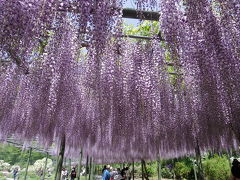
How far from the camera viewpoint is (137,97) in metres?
5.03

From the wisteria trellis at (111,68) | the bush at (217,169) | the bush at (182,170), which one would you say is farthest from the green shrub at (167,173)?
the wisteria trellis at (111,68)

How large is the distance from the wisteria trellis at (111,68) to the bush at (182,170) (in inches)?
491

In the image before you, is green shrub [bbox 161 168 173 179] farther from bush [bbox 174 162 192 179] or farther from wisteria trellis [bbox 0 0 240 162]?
wisteria trellis [bbox 0 0 240 162]

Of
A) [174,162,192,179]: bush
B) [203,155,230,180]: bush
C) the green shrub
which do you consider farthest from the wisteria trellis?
the green shrub

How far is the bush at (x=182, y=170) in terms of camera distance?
1811cm

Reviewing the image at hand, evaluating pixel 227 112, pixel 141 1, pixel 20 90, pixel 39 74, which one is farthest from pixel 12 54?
pixel 227 112

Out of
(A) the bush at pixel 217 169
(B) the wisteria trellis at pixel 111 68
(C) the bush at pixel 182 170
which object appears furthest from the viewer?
(C) the bush at pixel 182 170

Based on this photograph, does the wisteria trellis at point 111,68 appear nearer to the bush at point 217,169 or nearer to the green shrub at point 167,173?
A: the bush at point 217,169

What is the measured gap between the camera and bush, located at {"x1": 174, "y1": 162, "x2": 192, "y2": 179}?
1811 cm

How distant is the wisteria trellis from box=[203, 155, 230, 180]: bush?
8.25 metres

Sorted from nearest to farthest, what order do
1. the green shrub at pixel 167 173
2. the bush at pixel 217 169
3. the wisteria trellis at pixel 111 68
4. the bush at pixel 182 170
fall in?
the wisteria trellis at pixel 111 68
the bush at pixel 217 169
the bush at pixel 182 170
the green shrub at pixel 167 173

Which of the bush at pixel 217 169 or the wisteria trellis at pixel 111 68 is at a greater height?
the wisteria trellis at pixel 111 68

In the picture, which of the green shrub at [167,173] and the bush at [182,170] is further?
the green shrub at [167,173]

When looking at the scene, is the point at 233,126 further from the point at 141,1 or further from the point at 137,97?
the point at 141,1
